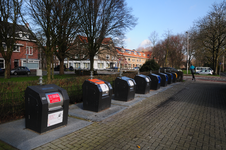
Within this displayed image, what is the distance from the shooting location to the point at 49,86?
14.3 feet

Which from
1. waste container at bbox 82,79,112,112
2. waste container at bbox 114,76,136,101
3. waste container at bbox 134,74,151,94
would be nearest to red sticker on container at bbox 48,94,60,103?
waste container at bbox 82,79,112,112

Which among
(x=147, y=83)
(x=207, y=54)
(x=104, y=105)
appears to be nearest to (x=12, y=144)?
(x=104, y=105)

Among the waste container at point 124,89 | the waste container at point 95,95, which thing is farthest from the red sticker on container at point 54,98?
the waste container at point 124,89

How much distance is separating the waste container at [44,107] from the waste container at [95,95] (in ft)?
5.11

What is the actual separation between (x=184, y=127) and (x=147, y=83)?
505cm

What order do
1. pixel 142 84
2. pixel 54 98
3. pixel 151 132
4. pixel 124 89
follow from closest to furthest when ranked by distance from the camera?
1. pixel 54 98
2. pixel 151 132
3. pixel 124 89
4. pixel 142 84

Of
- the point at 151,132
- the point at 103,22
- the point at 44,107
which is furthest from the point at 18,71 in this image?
the point at 151,132

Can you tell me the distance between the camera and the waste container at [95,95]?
570cm

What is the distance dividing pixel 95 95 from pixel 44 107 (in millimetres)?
2233

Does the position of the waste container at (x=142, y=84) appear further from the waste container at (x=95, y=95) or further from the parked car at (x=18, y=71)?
the parked car at (x=18, y=71)

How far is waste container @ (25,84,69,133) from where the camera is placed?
3.80 meters

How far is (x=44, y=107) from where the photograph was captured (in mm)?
3750

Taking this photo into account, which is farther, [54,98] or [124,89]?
[124,89]

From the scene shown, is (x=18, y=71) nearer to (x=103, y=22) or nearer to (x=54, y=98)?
(x=103, y=22)
